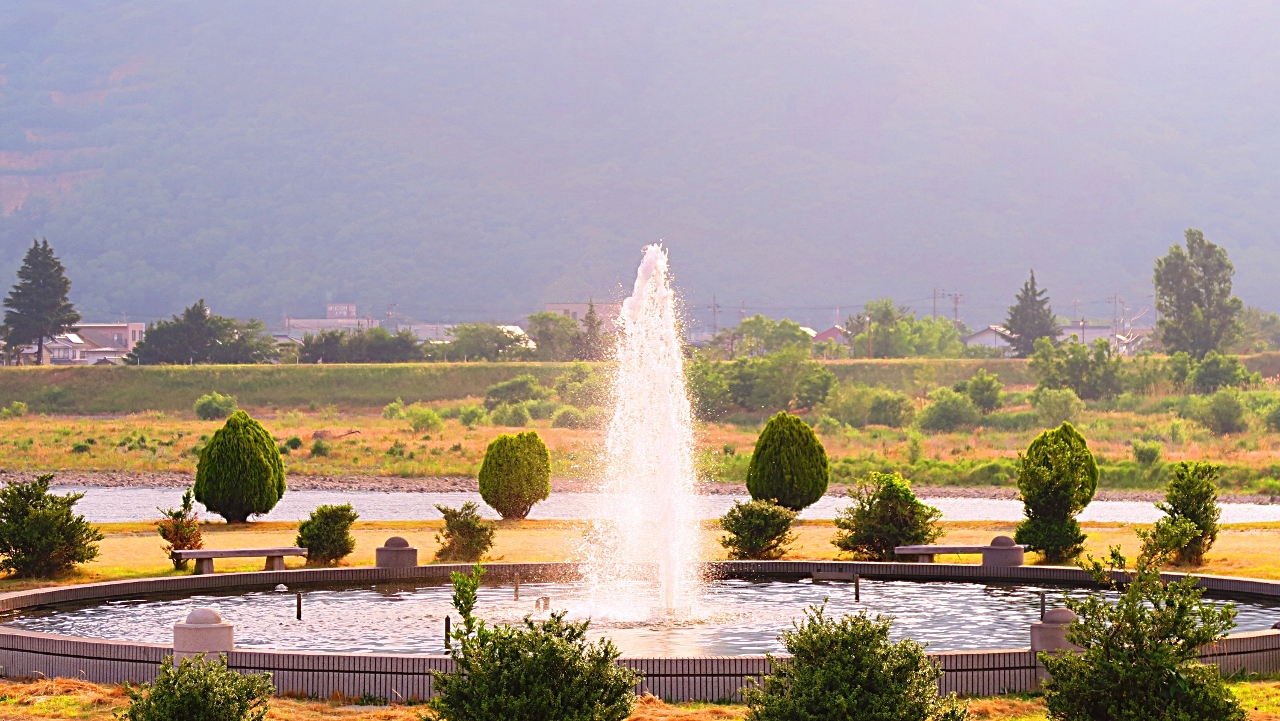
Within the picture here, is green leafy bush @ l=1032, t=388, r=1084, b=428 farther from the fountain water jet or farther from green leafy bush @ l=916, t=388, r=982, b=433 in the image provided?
the fountain water jet

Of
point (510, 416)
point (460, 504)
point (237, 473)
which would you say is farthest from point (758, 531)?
point (510, 416)

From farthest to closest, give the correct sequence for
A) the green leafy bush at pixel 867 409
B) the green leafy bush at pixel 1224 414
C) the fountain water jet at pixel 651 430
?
the green leafy bush at pixel 867 409
the green leafy bush at pixel 1224 414
the fountain water jet at pixel 651 430

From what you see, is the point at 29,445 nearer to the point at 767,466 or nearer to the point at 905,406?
the point at 905,406

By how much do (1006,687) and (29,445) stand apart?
230ft

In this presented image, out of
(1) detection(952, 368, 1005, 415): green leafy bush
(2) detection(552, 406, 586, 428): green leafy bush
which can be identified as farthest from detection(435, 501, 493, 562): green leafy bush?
(1) detection(952, 368, 1005, 415): green leafy bush

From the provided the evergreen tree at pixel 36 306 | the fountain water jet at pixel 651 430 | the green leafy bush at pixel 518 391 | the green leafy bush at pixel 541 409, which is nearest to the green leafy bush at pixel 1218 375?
the green leafy bush at pixel 541 409

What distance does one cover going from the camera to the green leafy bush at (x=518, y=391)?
100125mm

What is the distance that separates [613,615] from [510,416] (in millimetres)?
73716

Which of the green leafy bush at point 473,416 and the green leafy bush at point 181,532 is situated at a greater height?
the green leafy bush at point 473,416

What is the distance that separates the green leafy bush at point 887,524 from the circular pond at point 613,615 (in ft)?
7.06

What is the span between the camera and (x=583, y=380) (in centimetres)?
10669

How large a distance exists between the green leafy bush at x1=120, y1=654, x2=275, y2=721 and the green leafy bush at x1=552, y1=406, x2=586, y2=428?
7824 centimetres

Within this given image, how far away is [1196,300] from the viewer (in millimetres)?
110750

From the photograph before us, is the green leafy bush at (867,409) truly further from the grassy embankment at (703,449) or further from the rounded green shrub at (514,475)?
the rounded green shrub at (514,475)
